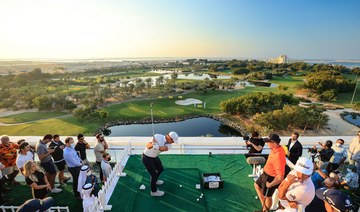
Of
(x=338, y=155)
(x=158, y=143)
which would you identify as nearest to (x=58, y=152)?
(x=158, y=143)

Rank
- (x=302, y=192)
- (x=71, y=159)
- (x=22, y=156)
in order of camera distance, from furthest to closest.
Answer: (x=71, y=159), (x=22, y=156), (x=302, y=192)

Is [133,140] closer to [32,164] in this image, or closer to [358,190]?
[32,164]

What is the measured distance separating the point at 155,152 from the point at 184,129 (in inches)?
781

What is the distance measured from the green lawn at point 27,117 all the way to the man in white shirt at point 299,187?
31.5 m

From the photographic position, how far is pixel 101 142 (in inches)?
212

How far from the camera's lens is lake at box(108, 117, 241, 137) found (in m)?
23.5

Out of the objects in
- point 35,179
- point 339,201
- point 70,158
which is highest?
point 339,201

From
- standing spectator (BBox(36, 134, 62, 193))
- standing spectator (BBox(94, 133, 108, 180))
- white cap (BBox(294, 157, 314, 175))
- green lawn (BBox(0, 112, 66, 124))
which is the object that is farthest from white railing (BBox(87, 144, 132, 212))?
green lawn (BBox(0, 112, 66, 124))

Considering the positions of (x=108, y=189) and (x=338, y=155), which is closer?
(x=108, y=189)

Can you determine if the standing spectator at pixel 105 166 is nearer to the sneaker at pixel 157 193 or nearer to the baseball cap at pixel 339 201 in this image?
the sneaker at pixel 157 193

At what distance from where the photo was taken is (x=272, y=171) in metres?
3.86

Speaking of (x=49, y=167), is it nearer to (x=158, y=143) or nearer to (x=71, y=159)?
(x=71, y=159)

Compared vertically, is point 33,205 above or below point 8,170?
above

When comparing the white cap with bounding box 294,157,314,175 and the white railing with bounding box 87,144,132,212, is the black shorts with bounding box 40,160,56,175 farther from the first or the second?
the white cap with bounding box 294,157,314,175
